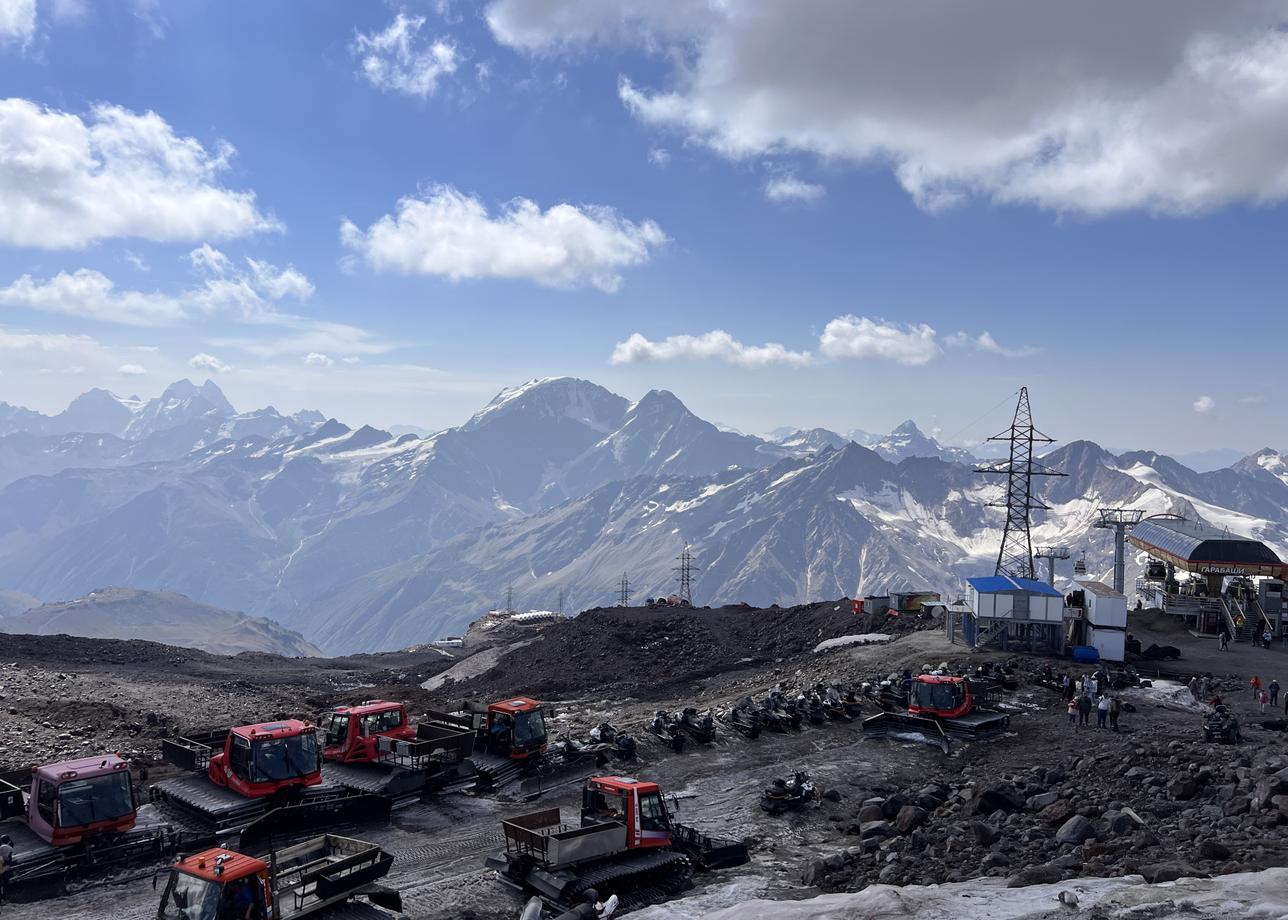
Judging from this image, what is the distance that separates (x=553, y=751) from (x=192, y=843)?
39.7 ft

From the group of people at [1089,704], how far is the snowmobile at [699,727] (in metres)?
14.7

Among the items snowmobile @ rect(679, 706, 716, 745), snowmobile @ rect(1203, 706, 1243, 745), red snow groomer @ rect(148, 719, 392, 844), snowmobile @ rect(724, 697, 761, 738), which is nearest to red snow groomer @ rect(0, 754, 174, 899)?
red snow groomer @ rect(148, 719, 392, 844)

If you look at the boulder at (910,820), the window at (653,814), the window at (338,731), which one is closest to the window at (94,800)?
the window at (338,731)

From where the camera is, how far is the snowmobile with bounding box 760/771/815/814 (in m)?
27.5

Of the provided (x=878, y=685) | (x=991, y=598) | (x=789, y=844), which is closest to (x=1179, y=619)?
(x=991, y=598)

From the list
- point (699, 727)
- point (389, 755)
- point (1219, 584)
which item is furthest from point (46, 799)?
point (1219, 584)

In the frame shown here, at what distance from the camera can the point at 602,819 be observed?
2161 cm

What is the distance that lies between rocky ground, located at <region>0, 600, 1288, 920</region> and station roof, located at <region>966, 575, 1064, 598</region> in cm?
369

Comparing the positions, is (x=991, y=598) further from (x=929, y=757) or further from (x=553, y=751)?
(x=553, y=751)

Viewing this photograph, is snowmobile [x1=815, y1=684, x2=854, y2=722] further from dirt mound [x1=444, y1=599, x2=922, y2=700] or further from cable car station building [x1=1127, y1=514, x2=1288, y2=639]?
cable car station building [x1=1127, y1=514, x2=1288, y2=639]

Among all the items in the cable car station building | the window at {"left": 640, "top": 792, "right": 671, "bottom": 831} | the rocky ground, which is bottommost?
the rocky ground

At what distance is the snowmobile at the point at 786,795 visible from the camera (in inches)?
1083

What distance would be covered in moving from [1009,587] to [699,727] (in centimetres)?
2354

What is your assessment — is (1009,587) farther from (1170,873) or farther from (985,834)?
(1170,873)
